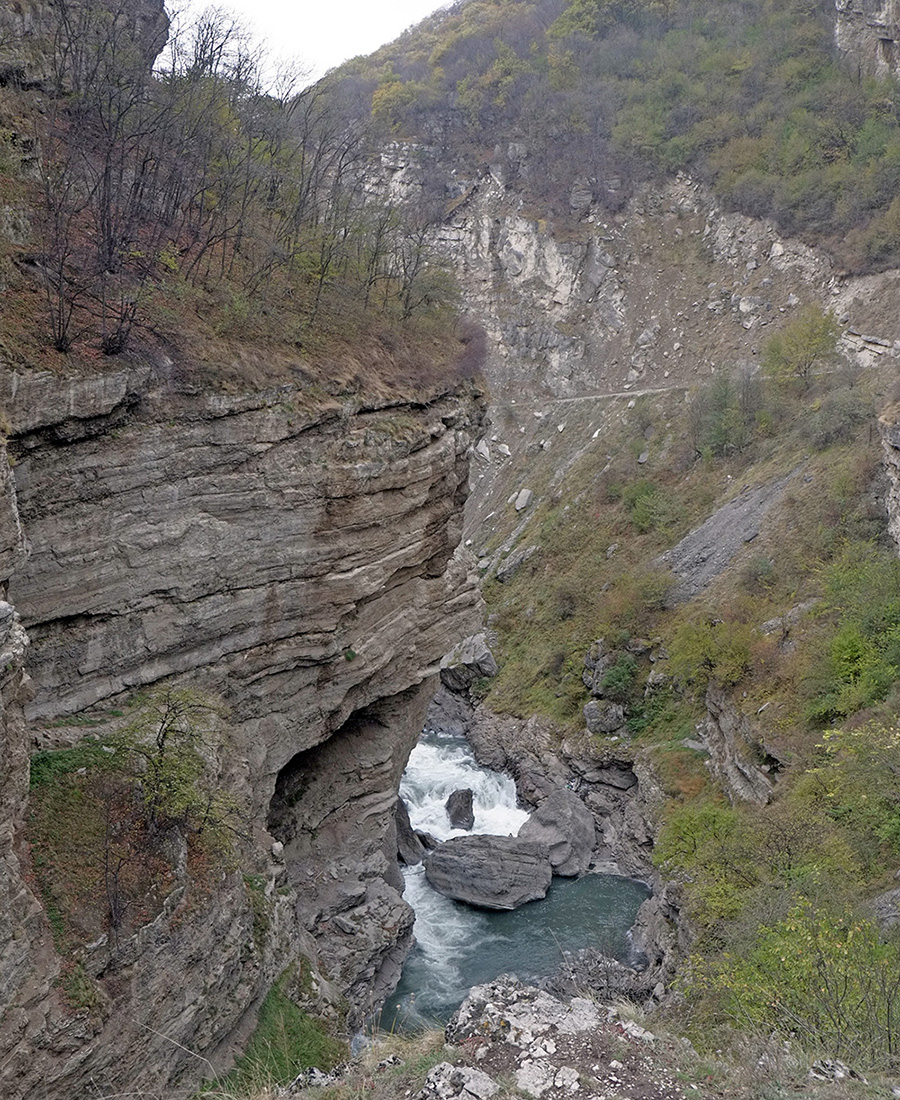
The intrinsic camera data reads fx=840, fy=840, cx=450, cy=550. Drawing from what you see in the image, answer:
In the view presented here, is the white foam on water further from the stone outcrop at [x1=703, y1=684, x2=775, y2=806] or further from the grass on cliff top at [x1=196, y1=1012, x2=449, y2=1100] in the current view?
the grass on cliff top at [x1=196, y1=1012, x2=449, y2=1100]

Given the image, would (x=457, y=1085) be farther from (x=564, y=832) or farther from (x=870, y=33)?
(x=870, y=33)

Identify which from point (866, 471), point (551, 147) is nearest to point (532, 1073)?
point (866, 471)

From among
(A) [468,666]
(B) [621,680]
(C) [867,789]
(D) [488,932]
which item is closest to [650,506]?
(B) [621,680]

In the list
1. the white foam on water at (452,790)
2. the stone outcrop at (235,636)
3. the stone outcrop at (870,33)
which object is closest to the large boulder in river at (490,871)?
the white foam on water at (452,790)

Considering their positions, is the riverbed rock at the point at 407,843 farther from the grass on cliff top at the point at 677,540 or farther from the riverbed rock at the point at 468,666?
the riverbed rock at the point at 468,666

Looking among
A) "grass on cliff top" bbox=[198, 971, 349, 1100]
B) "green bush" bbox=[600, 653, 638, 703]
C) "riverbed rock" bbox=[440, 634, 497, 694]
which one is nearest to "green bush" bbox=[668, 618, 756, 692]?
"green bush" bbox=[600, 653, 638, 703]
